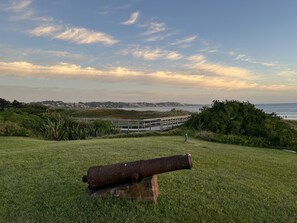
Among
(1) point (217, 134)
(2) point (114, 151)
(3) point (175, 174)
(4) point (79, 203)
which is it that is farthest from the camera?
(1) point (217, 134)

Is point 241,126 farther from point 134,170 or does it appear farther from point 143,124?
point 134,170

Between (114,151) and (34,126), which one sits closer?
(114,151)

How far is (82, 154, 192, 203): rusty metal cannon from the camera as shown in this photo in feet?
20.0

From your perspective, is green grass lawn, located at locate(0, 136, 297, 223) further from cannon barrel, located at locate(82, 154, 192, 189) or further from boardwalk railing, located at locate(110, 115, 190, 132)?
boardwalk railing, located at locate(110, 115, 190, 132)

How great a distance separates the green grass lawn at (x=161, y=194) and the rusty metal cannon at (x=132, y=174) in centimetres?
23

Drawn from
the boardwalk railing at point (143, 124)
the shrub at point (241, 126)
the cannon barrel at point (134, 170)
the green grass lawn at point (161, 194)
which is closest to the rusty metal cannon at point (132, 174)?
the cannon barrel at point (134, 170)

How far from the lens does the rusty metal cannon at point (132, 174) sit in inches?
240

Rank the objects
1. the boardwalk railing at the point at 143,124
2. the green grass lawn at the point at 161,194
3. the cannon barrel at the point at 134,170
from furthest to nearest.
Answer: the boardwalk railing at the point at 143,124
the green grass lawn at the point at 161,194
the cannon barrel at the point at 134,170

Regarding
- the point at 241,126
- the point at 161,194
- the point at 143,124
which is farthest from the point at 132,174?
the point at 143,124

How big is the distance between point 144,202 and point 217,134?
13600 mm

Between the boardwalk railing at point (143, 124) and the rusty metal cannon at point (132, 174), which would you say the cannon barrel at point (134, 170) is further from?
the boardwalk railing at point (143, 124)

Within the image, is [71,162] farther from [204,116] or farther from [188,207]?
[204,116]

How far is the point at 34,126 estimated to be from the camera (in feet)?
77.9

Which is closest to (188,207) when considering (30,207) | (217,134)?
(30,207)
